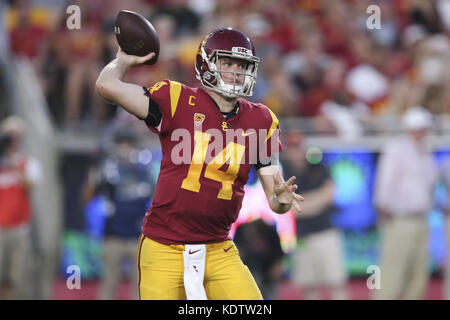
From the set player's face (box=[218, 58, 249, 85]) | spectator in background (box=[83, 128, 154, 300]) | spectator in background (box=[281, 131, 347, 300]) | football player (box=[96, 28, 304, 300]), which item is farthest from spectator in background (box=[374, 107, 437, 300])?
player's face (box=[218, 58, 249, 85])

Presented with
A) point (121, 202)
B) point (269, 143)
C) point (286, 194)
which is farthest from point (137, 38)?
point (121, 202)

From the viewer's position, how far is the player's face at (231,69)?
14.5 feet

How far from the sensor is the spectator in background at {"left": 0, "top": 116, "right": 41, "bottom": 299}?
8.71 metres

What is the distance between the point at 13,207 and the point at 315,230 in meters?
→ 3.23

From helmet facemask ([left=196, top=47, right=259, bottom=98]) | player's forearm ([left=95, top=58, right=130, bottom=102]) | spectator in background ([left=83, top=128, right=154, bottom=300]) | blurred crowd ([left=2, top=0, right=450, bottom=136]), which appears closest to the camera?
player's forearm ([left=95, top=58, right=130, bottom=102])

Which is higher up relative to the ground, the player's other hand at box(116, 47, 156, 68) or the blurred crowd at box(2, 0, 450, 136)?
the blurred crowd at box(2, 0, 450, 136)

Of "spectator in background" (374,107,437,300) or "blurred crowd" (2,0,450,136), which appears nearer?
"spectator in background" (374,107,437,300)

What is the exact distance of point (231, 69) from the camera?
4426 mm

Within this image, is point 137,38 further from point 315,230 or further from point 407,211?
point 407,211

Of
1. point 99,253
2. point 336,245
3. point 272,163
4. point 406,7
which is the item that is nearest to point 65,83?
point 99,253

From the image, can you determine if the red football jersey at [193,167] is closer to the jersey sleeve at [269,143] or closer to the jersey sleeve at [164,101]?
the jersey sleeve at [164,101]

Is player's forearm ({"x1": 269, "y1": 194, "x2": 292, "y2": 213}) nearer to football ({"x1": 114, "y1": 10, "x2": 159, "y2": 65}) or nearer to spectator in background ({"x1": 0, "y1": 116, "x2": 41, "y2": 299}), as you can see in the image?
football ({"x1": 114, "y1": 10, "x2": 159, "y2": 65})

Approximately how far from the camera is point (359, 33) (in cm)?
1145

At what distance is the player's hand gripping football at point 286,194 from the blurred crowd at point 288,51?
17.8 feet
